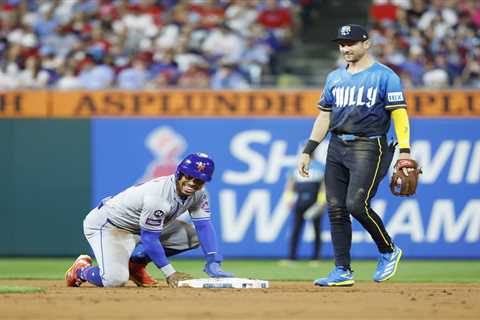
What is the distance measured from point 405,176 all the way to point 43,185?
8.39 m

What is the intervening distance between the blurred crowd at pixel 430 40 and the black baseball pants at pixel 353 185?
7492 mm

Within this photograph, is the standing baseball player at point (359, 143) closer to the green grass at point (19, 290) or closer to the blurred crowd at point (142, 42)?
the green grass at point (19, 290)

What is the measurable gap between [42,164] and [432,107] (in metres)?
5.97

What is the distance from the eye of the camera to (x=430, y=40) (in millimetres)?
17922

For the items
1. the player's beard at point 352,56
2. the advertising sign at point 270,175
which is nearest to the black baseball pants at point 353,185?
the player's beard at point 352,56

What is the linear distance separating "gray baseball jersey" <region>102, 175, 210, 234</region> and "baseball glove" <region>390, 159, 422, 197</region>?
5.53 feet

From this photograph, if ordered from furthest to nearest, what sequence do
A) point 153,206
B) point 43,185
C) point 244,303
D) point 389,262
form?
point 43,185 → point 389,262 → point 153,206 → point 244,303

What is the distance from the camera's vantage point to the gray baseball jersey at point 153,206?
9336mm

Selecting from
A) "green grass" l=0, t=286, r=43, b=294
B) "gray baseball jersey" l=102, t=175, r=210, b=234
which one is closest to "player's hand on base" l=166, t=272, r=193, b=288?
"gray baseball jersey" l=102, t=175, r=210, b=234

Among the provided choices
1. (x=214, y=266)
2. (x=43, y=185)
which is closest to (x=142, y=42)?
(x=43, y=185)

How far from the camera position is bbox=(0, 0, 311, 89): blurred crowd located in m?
17.4

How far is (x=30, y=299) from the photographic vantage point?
862 centimetres

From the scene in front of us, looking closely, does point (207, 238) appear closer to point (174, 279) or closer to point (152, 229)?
point (174, 279)

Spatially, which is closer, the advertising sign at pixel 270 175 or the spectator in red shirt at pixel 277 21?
the advertising sign at pixel 270 175
